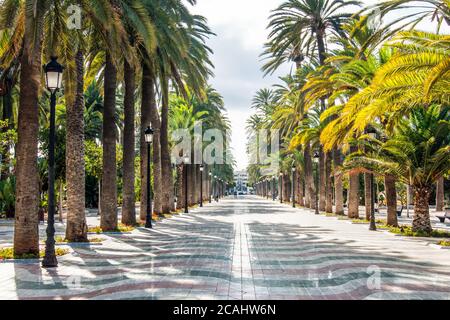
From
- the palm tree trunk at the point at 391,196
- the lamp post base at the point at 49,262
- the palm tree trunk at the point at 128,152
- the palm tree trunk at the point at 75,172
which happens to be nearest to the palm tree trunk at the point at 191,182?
the palm tree trunk at the point at 128,152

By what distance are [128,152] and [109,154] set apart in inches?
100

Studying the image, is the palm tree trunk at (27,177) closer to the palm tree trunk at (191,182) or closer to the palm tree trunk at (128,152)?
the palm tree trunk at (128,152)

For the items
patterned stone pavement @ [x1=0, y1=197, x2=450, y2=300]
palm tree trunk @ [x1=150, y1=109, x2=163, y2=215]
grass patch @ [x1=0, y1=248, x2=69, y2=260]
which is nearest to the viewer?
patterned stone pavement @ [x1=0, y1=197, x2=450, y2=300]

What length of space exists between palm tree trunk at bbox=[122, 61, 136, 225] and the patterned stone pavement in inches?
209

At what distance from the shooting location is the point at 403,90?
49.6ft

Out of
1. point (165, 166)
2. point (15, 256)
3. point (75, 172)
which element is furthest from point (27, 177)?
point (165, 166)

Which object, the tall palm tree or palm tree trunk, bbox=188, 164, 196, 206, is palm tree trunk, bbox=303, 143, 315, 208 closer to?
palm tree trunk, bbox=188, 164, 196, 206

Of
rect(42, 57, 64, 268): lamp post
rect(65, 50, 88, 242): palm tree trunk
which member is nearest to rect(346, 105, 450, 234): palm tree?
rect(65, 50, 88, 242): palm tree trunk

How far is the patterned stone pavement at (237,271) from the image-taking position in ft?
27.1

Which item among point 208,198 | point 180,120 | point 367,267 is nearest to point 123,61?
point 367,267

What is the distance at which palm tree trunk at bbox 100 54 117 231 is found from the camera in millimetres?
19406
